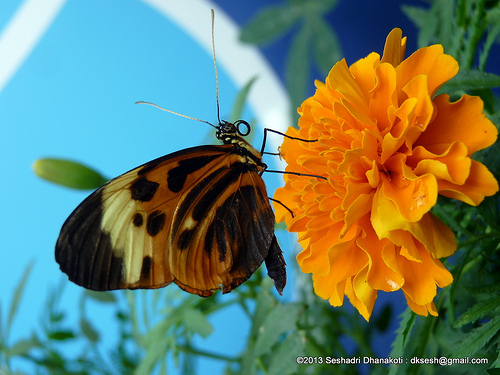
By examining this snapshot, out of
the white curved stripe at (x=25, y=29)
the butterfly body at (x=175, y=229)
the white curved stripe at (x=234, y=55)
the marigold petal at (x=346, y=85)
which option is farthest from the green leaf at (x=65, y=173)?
the white curved stripe at (x=25, y=29)

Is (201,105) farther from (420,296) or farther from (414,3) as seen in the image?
(420,296)

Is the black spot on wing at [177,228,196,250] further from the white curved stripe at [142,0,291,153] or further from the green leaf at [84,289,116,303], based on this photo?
the white curved stripe at [142,0,291,153]

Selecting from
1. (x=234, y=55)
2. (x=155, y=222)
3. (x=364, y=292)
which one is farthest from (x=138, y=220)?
(x=234, y=55)

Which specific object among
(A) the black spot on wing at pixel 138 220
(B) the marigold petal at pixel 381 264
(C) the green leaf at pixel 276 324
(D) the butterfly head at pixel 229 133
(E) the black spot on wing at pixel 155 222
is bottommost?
(C) the green leaf at pixel 276 324

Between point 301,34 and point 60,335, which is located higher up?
point 301,34

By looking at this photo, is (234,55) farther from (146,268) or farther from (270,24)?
(146,268)

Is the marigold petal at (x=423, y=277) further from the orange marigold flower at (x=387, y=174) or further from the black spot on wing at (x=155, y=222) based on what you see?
the black spot on wing at (x=155, y=222)
